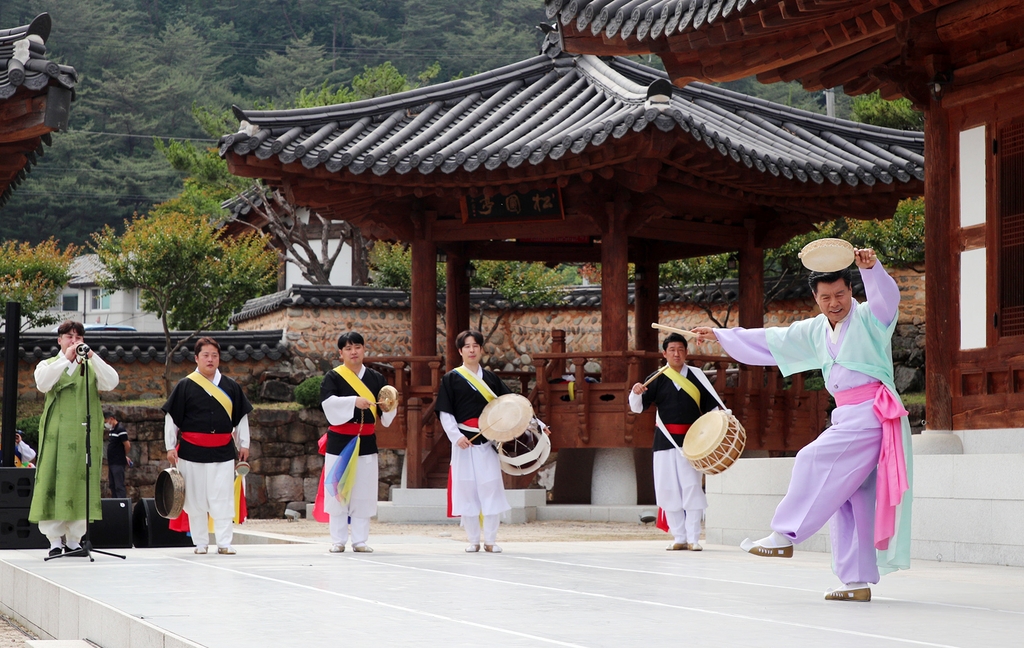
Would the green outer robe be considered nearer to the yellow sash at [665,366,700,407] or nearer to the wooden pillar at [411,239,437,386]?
the yellow sash at [665,366,700,407]

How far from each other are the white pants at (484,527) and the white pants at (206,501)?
1735 mm

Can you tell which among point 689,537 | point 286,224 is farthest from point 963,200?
point 286,224

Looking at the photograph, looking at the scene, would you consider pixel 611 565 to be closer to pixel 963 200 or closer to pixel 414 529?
pixel 963 200

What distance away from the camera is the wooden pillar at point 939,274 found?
8430mm

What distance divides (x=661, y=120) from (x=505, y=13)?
3717cm

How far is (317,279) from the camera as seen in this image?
2573 centimetres

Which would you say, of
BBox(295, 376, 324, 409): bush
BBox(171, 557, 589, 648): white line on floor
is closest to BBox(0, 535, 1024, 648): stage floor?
BBox(171, 557, 589, 648): white line on floor

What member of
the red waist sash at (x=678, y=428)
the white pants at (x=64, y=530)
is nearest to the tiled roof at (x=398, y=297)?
the red waist sash at (x=678, y=428)

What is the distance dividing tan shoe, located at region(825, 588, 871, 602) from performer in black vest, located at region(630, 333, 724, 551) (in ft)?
12.8

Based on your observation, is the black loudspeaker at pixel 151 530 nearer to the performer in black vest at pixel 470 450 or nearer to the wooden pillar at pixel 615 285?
the performer in black vest at pixel 470 450

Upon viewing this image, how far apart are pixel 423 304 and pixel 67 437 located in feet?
22.2

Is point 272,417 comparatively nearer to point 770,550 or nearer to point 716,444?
point 716,444

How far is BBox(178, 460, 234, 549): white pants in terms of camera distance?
343 inches

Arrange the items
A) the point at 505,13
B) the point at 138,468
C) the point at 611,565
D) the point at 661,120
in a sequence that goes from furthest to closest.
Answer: the point at 505,13
the point at 138,468
the point at 661,120
the point at 611,565
